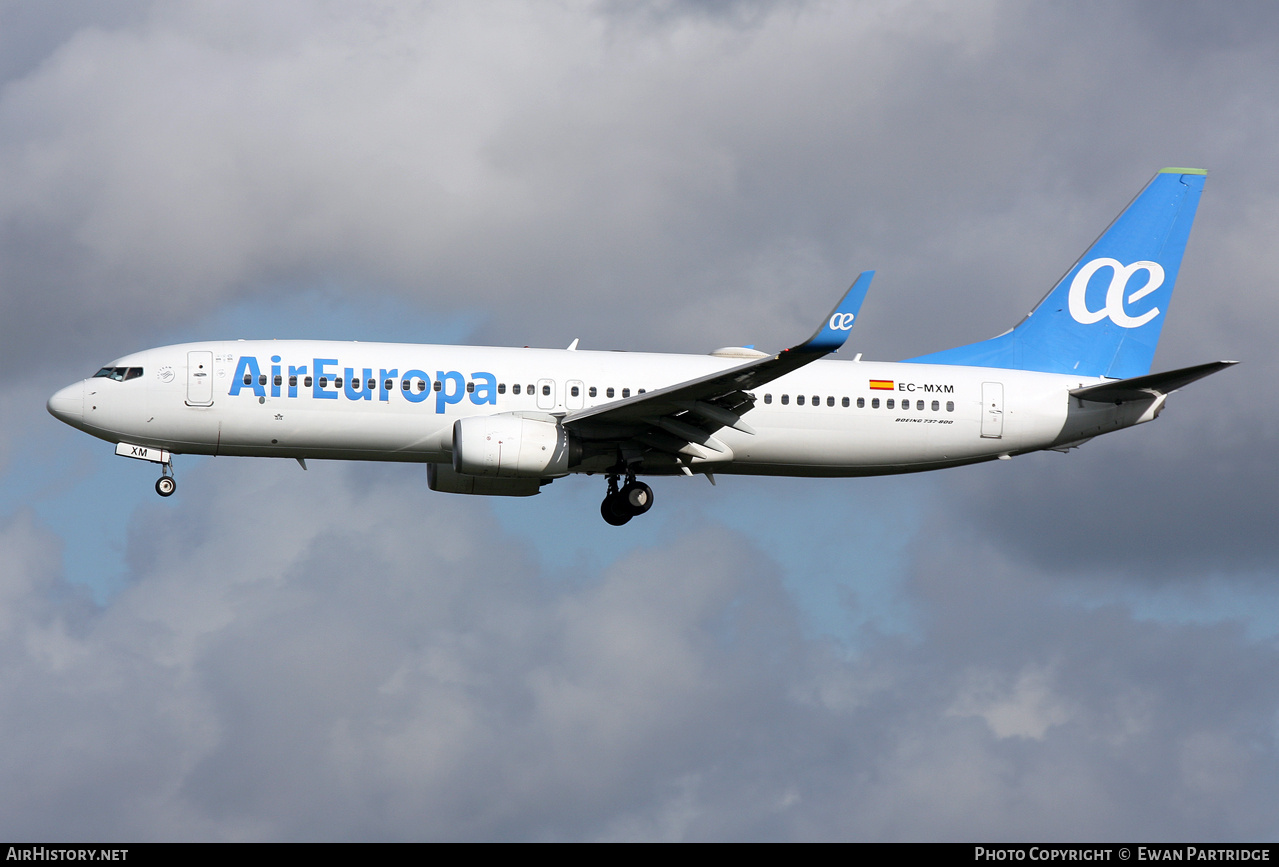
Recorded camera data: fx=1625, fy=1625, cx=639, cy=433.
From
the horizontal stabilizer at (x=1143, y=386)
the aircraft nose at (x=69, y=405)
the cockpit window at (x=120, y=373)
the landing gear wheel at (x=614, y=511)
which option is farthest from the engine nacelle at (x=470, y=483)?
the horizontal stabilizer at (x=1143, y=386)

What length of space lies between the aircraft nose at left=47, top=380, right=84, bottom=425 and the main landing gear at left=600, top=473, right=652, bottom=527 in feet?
47.3

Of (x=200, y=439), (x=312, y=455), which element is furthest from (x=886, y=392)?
(x=200, y=439)

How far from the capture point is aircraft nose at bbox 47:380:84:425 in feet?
142

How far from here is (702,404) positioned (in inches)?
1687

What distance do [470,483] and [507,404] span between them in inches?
171

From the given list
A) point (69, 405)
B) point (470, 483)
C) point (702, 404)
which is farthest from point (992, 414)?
point (69, 405)

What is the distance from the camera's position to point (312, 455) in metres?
Result: 43.5

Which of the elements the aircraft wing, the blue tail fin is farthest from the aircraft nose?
the blue tail fin

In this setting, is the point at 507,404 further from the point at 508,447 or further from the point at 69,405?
the point at 69,405

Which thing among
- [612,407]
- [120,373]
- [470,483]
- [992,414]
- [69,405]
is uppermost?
[120,373]

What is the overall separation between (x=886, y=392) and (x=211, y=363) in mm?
18621

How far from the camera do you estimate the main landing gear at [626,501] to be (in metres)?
45.3
